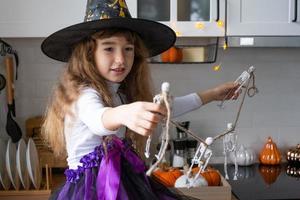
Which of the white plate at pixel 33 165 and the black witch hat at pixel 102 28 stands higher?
the black witch hat at pixel 102 28

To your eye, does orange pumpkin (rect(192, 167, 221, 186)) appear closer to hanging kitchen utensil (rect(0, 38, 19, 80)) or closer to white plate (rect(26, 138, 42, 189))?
white plate (rect(26, 138, 42, 189))

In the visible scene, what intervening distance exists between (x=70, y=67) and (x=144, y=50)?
0.64 feet

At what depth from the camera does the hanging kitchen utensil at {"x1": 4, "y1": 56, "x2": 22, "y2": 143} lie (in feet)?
5.98

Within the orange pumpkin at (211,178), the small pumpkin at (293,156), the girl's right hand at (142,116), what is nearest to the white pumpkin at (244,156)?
the small pumpkin at (293,156)

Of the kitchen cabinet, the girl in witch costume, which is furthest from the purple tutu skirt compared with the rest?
the kitchen cabinet

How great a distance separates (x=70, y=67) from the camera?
1.07m

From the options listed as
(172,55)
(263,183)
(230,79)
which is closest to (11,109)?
(172,55)

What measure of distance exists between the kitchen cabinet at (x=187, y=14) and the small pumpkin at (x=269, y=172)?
60 centimetres

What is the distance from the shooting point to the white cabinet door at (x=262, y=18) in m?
1.63

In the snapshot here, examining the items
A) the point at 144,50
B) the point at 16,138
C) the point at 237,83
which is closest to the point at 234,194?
the point at 237,83

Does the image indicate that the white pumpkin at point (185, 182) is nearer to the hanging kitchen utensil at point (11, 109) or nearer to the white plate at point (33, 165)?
the white plate at point (33, 165)

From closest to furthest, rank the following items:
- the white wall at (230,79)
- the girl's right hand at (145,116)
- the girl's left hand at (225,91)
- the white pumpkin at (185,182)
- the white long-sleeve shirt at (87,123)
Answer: the girl's right hand at (145,116)
the white long-sleeve shirt at (87,123)
the girl's left hand at (225,91)
the white pumpkin at (185,182)
the white wall at (230,79)

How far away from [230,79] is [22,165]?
0.96 meters

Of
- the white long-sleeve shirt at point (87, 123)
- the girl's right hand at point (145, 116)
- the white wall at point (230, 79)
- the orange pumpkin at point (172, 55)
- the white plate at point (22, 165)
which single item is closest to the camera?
the girl's right hand at point (145, 116)
